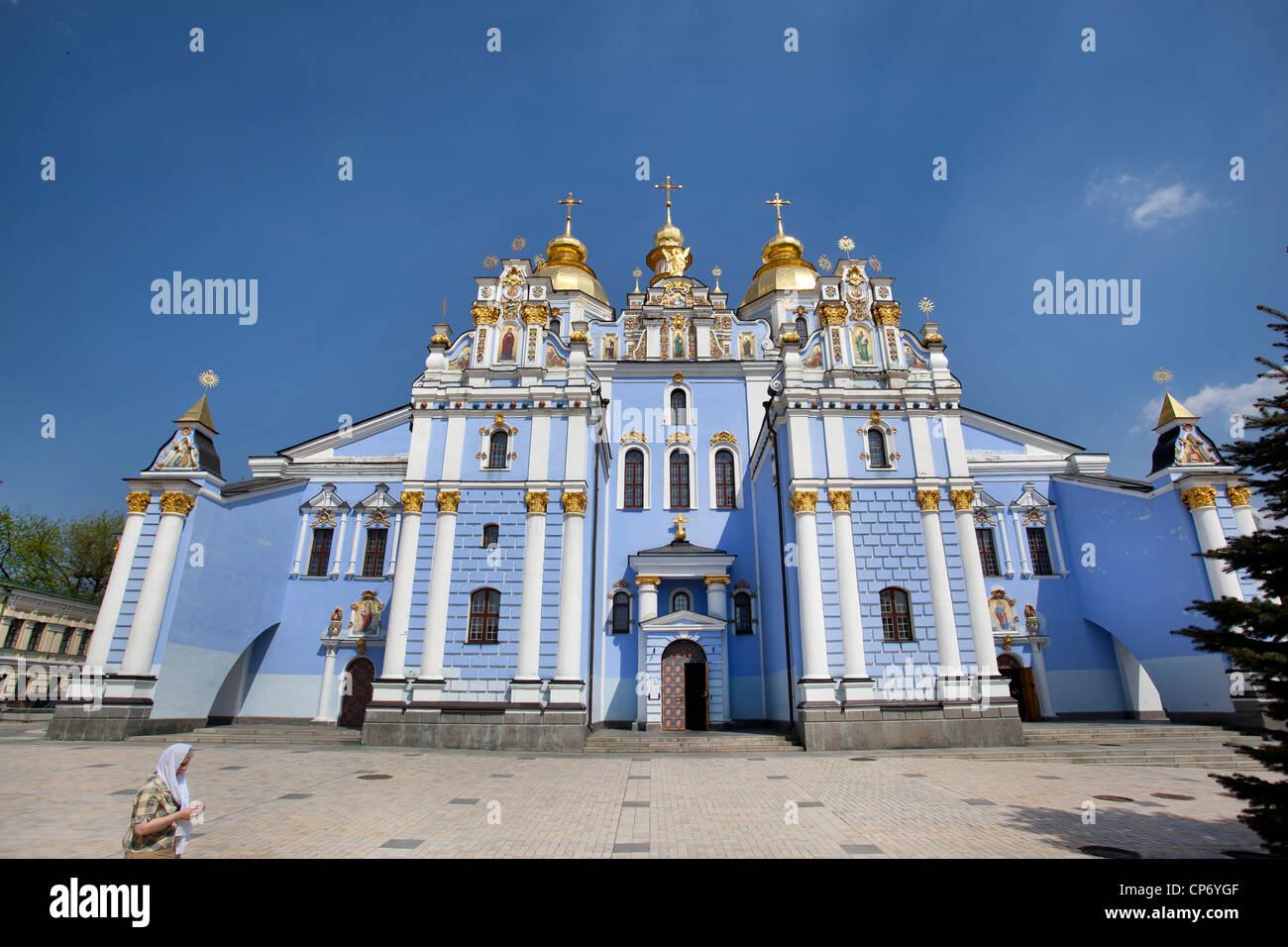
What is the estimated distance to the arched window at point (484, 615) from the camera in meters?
18.6

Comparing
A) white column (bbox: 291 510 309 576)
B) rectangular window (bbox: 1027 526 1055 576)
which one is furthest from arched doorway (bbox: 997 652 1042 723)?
white column (bbox: 291 510 309 576)

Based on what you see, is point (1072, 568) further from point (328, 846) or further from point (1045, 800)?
point (328, 846)

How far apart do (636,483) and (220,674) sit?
50.1 ft

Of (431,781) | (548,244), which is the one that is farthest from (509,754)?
(548,244)

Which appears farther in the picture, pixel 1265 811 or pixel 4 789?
pixel 4 789

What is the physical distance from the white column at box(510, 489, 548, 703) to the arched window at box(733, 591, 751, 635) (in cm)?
703

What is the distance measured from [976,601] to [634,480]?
12.2m

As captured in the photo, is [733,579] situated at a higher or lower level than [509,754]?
higher

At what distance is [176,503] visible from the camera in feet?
66.3

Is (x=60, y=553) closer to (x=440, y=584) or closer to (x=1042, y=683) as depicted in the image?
(x=440, y=584)

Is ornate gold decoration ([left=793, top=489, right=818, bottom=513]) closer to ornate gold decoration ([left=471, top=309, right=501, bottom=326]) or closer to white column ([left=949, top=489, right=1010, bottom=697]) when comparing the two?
white column ([left=949, top=489, right=1010, bottom=697])

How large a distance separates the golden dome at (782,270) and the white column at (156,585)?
25423mm
